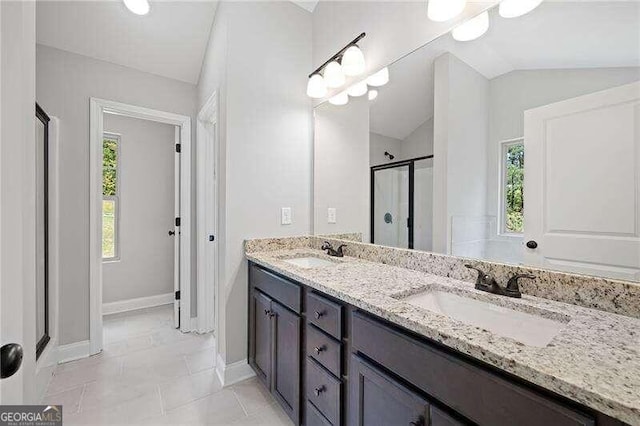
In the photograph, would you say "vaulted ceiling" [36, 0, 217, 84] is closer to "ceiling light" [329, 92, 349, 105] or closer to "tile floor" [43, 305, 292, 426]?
"ceiling light" [329, 92, 349, 105]

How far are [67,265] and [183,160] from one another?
1237mm

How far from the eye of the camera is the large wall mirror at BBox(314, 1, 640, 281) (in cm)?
92

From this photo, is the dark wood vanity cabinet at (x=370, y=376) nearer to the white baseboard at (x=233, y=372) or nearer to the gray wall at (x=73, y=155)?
the white baseboard at (x=233, y=372)

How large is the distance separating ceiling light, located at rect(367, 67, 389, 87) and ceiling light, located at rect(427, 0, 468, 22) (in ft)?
1.30

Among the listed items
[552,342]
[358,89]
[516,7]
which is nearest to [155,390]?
[552,342]

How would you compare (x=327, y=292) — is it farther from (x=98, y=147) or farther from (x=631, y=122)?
(x=98, y=147)

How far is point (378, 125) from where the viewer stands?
1794 mm

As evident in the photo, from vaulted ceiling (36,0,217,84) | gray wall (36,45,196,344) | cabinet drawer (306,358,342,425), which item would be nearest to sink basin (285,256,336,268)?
cabinet drawer (306,358,342,425)

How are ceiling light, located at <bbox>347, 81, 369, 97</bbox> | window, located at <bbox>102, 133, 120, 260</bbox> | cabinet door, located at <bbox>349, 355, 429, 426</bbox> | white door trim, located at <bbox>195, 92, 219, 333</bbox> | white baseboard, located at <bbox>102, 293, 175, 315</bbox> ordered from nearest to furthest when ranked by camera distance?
1. cabinet door, located at <bbox>349, 355, 429, 426</bbox>
2. ceiling light, located at <bbox>347, 81, 369, 97</bbox>
3. white door trim, located at <bbox>195, 92, 219, 333</bbox>
4. white baseboard, located at <bbox>102, 293, 175, 315</bbox>
5. window, located at <bbox>102, 133, 120, 260</bbox>

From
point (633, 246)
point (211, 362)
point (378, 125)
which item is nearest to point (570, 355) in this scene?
point (633, 246)

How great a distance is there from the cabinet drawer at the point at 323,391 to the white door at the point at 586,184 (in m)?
0.94

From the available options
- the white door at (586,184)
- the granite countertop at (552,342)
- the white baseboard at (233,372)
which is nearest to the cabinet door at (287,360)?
the granite countertop at (552,342)

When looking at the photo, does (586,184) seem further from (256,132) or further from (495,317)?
(256,132)

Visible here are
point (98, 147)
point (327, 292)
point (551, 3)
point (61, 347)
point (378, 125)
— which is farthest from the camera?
point (98, 147)
